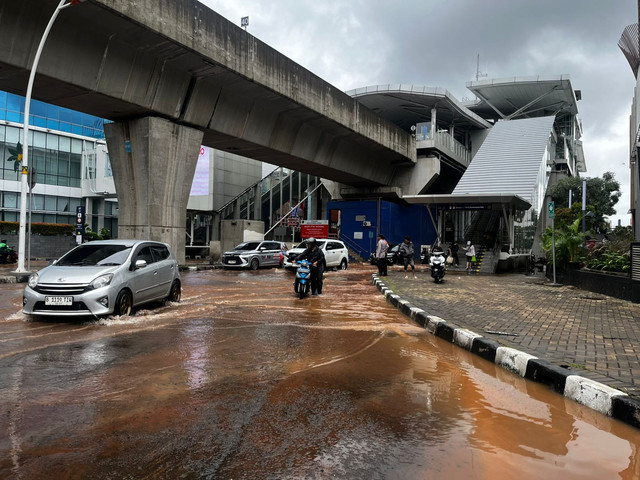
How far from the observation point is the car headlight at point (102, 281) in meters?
7.77

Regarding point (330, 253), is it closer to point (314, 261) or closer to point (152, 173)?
point (152, 173)

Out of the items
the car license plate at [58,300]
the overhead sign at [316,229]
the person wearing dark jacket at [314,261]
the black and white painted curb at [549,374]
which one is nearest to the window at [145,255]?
the car license plate at [58,300]

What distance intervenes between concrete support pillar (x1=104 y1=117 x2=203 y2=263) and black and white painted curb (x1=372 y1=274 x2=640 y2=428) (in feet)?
40.3

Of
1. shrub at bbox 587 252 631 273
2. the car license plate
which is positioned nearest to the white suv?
shrub at bbox 587 252 631 273

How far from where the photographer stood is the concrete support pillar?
55.6ft

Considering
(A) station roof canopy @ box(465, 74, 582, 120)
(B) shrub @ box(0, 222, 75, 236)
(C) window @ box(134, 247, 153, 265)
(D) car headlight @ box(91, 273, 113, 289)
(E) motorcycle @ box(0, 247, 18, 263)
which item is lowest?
(E) motorcycle @ box(0, 247, 18, 263)

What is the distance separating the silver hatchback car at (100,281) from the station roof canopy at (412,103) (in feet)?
96.6

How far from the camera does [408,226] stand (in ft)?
120

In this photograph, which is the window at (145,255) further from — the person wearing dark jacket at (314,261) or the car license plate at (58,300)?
the person wearing dark jacket at (314,261)

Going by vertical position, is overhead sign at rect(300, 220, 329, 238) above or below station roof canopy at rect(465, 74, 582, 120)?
below

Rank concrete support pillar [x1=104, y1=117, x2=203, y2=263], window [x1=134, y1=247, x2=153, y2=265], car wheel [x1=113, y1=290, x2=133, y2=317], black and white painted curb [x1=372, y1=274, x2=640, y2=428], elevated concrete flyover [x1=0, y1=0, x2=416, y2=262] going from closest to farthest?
black and white painted curb [x1=372, y1=274, x2=640, y2=428]
car wheel [x1=113, y1=290, x2=133, y2=317]
window [x1=134, y1=247, x2=153, y2=265]
elevated concrete flyover [x1=0, y1=0, x2=416, y2=262]
concrete support pillar [x1=104, y1=117, x2=203, y2=263]

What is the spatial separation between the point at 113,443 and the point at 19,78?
14006 mm

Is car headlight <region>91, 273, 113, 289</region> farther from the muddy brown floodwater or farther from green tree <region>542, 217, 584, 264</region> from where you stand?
green tree <region>542, 217, 584, 264</region>

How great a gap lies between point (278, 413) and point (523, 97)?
5428 cm
